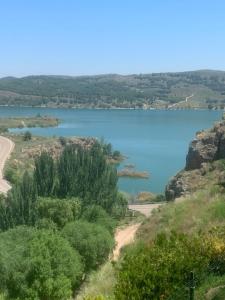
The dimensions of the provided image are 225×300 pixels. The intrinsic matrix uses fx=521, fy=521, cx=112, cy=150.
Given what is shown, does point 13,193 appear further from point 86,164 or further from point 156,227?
point 156,227

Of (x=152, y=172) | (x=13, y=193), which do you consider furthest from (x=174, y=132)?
(x=13, y=193)

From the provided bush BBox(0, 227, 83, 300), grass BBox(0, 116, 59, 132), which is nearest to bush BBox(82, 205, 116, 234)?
bush BBox(0, 227, 83, 300)

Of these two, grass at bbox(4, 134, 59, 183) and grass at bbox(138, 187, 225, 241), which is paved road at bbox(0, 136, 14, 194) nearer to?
grass at bbox(4, 134, 59, 183)

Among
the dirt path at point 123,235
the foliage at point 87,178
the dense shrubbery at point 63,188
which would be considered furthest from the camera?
the foliage at point 87,178

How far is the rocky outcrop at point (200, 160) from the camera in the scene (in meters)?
23.7

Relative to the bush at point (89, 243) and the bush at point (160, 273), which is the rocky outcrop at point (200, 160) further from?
the bush at point (160, 273)

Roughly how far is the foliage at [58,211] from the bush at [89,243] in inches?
151

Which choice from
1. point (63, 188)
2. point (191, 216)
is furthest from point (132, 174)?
point (191, 216)

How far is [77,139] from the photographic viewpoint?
292 ft

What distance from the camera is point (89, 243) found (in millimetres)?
20297

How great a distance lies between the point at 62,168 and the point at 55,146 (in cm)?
5252

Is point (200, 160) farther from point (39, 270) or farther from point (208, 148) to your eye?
point (39, 270)

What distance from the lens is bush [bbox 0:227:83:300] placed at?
51.8 feet

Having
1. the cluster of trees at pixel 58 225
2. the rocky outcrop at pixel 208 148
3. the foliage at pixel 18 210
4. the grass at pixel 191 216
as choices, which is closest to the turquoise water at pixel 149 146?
the cluster of trees at pixel 58 225
